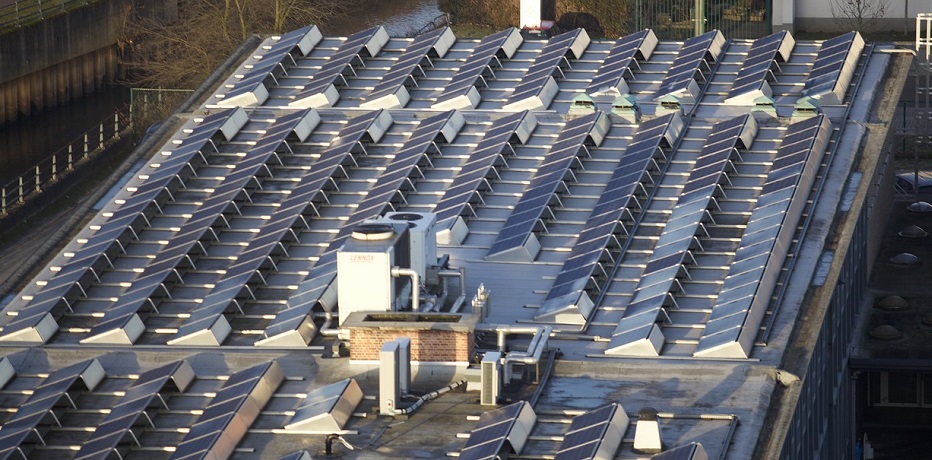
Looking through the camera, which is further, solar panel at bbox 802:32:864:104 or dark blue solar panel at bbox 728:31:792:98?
dark blue solar panel at bbox 728:31:792:98

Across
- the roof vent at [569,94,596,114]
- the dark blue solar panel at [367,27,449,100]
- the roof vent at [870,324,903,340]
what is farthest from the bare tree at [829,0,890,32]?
the roof vent at [870,324,903,340]

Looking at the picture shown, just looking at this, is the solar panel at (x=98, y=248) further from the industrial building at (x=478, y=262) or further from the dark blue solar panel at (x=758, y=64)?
the dark blue solar panel at (x=758, y=64)

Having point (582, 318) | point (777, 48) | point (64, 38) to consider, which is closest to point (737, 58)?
point (777, 48)

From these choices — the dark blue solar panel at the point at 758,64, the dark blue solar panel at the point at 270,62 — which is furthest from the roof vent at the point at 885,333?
the dark blue solar panel at the point at 270,62

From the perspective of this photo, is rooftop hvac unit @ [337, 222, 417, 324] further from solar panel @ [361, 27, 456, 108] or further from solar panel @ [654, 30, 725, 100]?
solar panel @ [654, 30, 725, 100]

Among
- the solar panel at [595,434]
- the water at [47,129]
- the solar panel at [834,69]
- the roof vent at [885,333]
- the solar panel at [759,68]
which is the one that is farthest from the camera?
the water at [47,129]

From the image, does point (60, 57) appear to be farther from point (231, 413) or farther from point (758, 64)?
point (231, 413)

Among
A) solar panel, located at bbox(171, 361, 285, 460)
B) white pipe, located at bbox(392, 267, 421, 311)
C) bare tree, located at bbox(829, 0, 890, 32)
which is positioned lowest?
bare tree, located at bbox(829, 0, 890, 32)
